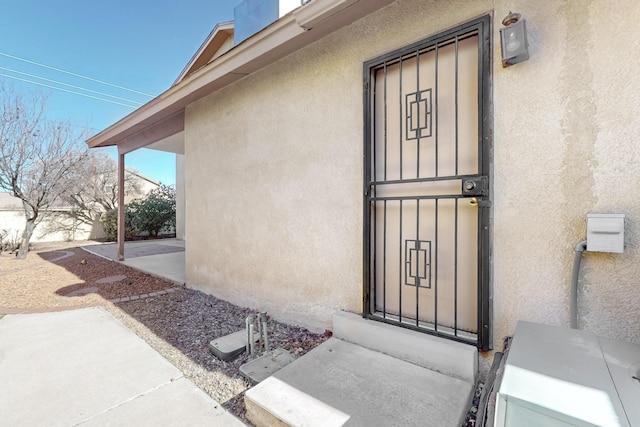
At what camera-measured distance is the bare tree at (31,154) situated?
8398 millimetres

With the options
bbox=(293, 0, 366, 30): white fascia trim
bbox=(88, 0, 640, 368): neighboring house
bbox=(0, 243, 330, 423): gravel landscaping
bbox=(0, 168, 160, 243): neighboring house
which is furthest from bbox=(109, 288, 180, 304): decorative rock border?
bbox=(0, 168, 160, 243): neighboring house

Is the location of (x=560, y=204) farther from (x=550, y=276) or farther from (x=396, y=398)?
(x=396, y=398)

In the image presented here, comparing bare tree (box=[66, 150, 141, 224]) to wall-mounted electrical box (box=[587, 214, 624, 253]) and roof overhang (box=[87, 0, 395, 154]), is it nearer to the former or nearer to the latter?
roof overhang (box=[87, 0, 395, 154])

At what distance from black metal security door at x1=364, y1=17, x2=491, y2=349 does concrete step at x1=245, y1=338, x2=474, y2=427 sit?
432mm

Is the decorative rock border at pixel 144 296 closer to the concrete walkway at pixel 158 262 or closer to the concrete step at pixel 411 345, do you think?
the concrete walkway at pixel 158 262

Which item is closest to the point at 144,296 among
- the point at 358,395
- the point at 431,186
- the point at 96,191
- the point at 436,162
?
the point at 358,395

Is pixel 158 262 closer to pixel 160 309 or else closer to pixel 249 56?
pixel 160 309

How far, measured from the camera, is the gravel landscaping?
2.67 m

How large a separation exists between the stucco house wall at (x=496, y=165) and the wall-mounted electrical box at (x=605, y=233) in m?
0.09

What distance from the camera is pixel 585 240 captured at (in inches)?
72.5

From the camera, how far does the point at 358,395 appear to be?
1973mm

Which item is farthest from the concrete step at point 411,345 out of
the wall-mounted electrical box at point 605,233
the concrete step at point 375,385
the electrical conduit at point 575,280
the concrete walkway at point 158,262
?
the concrete walkway at point 158,262

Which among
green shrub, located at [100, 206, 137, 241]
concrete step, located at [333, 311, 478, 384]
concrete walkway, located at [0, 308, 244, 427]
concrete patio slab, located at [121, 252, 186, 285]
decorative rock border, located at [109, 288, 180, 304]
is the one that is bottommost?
concrete walkway, located at [0, 308, 244, 427]

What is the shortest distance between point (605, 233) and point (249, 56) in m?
3.74
